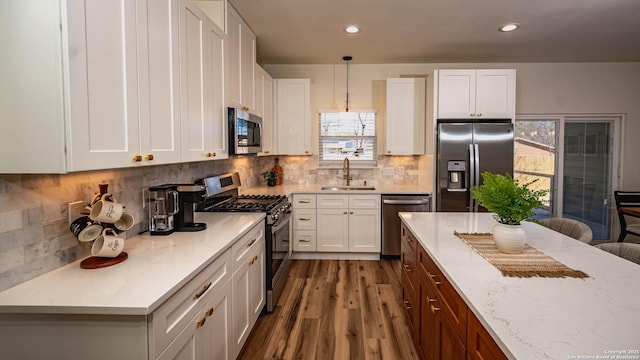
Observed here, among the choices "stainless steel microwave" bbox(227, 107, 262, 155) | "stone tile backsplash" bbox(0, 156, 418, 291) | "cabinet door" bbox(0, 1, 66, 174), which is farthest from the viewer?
"stainless steel microwave" bbox(227, 107, 262, 155)

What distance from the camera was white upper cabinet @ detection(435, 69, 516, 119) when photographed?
4211 millimetres

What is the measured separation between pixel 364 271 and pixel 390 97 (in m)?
2.21

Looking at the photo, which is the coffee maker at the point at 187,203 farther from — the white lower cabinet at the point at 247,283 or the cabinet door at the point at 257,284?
the cabinet door at the point at 257,284

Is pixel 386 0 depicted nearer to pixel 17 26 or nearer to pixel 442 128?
pixel 442 128

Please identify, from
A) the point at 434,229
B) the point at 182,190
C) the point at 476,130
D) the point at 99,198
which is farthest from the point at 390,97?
the point at 99,198

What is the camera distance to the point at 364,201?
4406 millimetres

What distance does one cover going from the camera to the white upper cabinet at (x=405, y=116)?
15.1 ft

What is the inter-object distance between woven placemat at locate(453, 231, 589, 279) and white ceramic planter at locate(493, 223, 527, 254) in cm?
3

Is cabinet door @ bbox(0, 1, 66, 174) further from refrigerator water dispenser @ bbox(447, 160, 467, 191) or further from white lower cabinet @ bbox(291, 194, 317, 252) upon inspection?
refrigerator water dispenser @ bbox(447, 160, 467, 191)

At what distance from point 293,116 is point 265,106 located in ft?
1.73

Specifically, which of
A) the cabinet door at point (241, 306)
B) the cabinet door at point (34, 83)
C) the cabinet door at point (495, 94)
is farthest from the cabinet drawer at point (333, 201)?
the cabinet door at point (34, 83)

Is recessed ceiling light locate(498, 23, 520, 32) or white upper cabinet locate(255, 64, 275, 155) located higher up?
recessed ceiling light locate(498, 23, 520, 32)

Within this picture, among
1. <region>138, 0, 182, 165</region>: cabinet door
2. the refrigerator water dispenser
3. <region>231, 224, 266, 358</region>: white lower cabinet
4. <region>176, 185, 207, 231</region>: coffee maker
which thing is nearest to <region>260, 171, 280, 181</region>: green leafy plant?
<region>231, 224, 266, 358</region>: white lower cabinet

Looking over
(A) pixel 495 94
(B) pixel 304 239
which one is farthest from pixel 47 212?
(A) pixel 495 94
